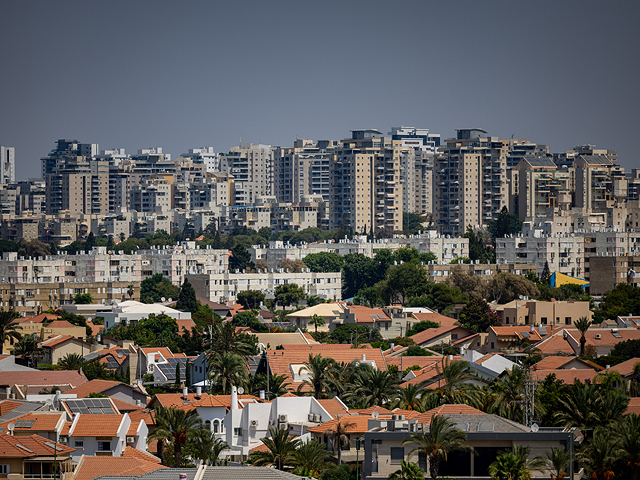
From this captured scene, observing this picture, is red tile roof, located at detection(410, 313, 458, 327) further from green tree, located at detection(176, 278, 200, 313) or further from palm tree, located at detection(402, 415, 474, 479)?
palm tree, located at detection(402, 415, 474, 479)

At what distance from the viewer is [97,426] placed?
4938 cm

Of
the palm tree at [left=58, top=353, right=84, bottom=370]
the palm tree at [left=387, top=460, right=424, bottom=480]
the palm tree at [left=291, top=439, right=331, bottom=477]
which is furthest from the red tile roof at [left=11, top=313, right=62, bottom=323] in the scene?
the palm tree at [left=387, top=460, right=424, bottom=480]

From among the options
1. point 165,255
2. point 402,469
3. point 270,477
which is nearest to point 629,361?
point 402,469

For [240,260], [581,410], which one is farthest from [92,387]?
[240,260]

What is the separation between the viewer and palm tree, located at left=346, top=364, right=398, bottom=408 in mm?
59500

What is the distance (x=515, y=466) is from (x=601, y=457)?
12.7 feet

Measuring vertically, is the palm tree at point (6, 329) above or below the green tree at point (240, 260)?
below

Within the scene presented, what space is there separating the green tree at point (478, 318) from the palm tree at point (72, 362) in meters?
33.9

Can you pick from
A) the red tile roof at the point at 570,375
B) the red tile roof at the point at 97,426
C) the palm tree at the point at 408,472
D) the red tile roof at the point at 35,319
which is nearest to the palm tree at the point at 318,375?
the red tile roof at the point at 570,375

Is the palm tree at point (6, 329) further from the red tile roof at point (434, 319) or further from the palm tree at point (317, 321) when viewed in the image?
the red tile roof at point (434, 319)

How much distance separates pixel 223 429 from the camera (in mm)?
56750

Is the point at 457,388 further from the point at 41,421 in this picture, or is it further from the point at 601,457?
the point at 41,421

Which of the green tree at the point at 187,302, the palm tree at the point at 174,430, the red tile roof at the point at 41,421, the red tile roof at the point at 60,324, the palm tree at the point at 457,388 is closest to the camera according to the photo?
the red tile roof at the point at 41,421

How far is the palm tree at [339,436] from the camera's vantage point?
49438mm
